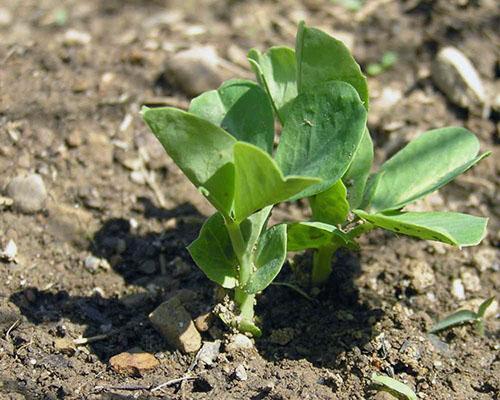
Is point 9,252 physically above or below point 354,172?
below

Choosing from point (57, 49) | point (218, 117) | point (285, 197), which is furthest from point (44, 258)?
point (57, 49)

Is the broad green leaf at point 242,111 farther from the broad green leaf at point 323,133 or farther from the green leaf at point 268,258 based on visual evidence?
the green leaf at point 268,258

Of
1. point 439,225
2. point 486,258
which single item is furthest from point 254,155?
point 486,258

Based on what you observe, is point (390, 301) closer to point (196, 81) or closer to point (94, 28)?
point (196, 81)

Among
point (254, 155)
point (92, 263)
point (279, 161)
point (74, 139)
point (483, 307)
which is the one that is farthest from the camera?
point (74, 139)

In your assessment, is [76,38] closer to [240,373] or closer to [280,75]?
[280,75]

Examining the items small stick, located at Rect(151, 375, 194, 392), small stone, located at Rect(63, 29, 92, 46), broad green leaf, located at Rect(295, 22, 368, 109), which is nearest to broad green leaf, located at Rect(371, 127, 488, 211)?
broad green leaf, located at Rect(295, 22, 368, 109)

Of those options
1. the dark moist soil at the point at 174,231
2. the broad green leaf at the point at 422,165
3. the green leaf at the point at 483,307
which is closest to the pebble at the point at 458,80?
the dark moist soil at the point at 174,231
